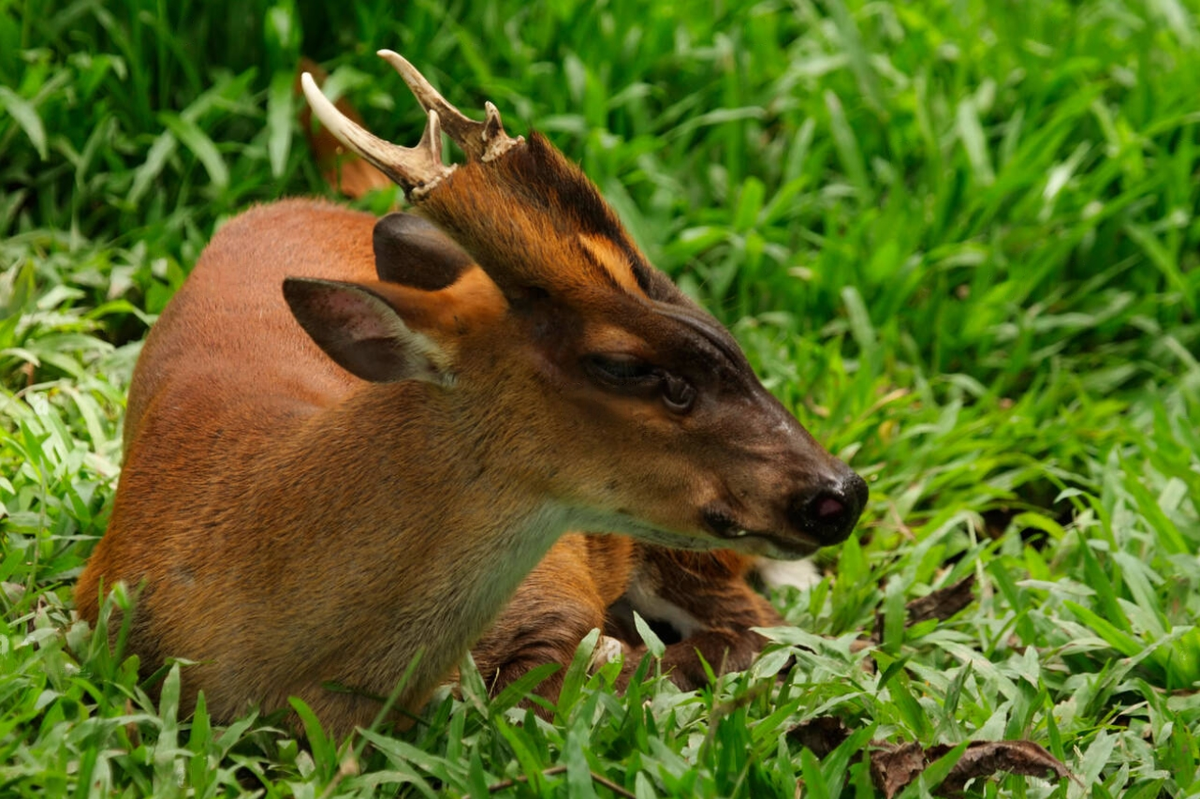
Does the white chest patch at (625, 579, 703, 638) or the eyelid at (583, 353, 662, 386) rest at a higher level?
the eyelid at (583, 353, 662, 386)

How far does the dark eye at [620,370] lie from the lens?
3371 mm

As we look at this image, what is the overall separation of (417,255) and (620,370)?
0.53 m

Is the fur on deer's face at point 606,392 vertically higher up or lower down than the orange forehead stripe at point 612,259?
Result: lower down

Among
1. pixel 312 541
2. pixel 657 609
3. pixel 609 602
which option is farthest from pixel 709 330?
pixel 657 609

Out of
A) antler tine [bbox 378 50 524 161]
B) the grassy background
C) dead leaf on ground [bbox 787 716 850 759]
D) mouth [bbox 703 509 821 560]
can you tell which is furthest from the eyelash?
dead leaf on ground [bbox 787 716 850 759]

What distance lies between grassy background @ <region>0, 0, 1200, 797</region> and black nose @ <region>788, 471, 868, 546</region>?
0.45 meters

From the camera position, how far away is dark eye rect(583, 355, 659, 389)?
11.1 ft

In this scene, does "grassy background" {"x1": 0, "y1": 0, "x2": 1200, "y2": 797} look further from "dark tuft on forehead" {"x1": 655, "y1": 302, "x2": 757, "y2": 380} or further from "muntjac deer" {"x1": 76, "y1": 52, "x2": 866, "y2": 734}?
"dark tuft on forehead" {"x1": 655, "y1": 302, "x2": 757, "y2": 380}

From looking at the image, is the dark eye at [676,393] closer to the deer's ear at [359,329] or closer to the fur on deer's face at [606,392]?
the fur on deer's face at [606,392]

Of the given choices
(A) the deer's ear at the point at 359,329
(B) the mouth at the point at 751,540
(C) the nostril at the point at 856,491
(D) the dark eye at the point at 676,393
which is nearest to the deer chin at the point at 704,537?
(B) the mouth at the point at 751,540

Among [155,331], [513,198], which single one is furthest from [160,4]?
[513,198]

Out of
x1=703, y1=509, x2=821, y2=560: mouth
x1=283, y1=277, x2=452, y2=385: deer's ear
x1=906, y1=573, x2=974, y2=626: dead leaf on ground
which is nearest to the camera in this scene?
x1=283, y1=277, x2=452, y2=385: deer's ear

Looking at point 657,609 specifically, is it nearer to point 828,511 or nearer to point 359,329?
point 828,511

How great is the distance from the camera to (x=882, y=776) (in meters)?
3.58
